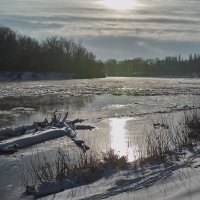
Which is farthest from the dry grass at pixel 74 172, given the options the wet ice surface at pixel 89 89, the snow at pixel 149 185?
the wet ice surface at pixel 89 89

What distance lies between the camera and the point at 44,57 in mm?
105938

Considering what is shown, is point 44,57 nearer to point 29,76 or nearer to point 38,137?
point 29,76

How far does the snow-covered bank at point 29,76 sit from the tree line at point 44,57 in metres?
1.70

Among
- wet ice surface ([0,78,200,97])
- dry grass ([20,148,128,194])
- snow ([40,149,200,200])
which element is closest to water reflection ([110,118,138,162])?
dry grass ([20,148,128,194])

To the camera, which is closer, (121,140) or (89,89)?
(121,140)

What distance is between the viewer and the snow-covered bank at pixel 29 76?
8947 centimetres

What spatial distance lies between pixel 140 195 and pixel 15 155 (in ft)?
25.2

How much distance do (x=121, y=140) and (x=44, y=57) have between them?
9002cm

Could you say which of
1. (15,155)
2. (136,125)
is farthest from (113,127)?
(15,155)

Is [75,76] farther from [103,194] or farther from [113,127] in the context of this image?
[103,194]

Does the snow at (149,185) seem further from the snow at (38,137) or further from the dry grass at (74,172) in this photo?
the snow at (38,137)

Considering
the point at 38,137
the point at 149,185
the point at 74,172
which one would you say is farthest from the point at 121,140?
the point at 149,185

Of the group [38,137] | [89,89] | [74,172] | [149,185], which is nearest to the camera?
[149,185]

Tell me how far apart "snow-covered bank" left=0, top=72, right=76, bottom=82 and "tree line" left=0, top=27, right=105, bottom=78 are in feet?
5.59
